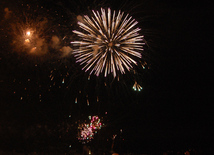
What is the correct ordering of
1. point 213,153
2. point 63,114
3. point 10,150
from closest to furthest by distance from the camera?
point 213,153 < point 10,150 < point 63,114

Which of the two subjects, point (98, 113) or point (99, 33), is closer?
point (99, 33)

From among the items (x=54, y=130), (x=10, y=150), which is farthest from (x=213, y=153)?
(x=10, y=150)

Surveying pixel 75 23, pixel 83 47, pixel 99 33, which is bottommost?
pixel 83 47

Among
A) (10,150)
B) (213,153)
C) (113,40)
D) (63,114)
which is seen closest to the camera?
(113,40)

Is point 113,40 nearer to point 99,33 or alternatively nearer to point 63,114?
point 99,33

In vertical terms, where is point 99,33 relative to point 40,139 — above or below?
above

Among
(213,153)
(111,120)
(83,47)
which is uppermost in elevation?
(83,47)

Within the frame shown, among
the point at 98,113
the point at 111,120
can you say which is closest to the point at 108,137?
the point at 111,120

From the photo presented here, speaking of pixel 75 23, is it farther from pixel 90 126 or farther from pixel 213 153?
pixel 213 153

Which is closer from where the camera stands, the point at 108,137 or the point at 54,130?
the point at 54,130
